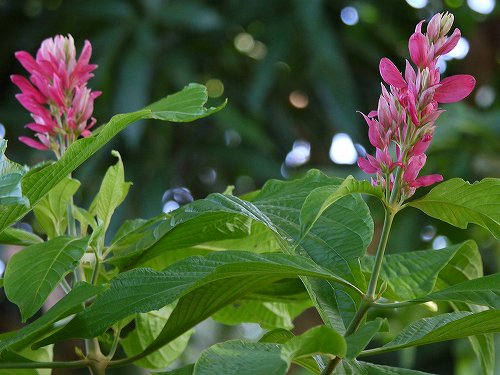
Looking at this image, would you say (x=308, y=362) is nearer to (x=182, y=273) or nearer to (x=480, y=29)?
(x=182, y=273)

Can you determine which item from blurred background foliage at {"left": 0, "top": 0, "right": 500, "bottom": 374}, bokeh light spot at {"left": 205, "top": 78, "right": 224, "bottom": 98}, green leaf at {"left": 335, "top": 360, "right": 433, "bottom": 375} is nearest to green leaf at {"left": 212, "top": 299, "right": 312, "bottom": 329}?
green leaf at {"left": 335, "top": 360, "right": 433, "bottom": 375}

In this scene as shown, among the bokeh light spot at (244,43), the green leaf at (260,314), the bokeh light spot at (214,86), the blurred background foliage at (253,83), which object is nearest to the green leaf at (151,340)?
the green leaf at (260,314)

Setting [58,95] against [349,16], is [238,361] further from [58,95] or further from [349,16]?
[349,16]

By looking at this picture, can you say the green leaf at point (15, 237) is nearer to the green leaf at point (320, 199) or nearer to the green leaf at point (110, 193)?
the green leaf at point (110, 193)

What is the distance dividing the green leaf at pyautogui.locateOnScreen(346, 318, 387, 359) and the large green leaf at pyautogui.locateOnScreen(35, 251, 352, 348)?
0.08 ft

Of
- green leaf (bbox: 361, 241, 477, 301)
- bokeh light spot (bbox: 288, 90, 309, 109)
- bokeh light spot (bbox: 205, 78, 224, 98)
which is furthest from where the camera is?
bokeh light spot (bbox: 288, 90, 309, 109)

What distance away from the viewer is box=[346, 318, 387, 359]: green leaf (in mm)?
282

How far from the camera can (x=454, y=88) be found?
0.33 metres

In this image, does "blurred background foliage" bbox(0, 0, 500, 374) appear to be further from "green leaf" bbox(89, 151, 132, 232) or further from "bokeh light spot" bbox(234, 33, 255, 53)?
"green leaf" bbox(89, 151, 132, 232)

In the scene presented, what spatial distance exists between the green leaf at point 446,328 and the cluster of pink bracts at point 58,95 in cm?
19

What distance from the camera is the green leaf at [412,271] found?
392mm

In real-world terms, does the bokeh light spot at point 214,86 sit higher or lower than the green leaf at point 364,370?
higher

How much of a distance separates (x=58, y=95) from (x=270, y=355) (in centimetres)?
20

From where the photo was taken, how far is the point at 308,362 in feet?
1.09
